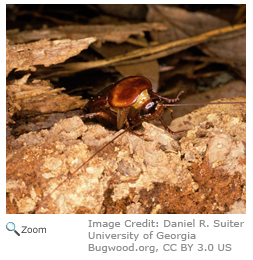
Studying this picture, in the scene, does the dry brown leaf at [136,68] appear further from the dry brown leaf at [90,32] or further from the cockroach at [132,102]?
the cockroach at [132,102]

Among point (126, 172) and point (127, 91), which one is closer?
point (126, 172)

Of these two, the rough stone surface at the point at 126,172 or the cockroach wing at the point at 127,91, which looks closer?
the rough stone surface at the point at 126,172

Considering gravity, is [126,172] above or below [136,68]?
below

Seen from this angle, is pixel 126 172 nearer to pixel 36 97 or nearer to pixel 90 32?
pixel 36 97

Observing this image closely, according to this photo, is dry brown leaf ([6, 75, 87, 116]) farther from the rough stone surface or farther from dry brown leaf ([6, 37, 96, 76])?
the rough stone surface

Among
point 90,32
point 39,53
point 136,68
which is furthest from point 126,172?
point 90,32
